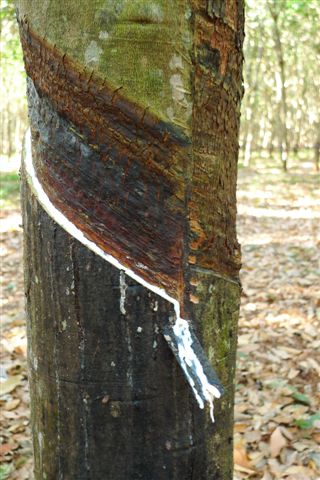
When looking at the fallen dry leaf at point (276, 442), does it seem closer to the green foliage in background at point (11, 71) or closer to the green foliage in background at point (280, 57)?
the green foliage in background at point (11, 71)

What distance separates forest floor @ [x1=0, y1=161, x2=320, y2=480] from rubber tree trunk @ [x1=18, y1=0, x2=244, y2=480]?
1.81 feet

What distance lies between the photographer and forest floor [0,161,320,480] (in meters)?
2.87

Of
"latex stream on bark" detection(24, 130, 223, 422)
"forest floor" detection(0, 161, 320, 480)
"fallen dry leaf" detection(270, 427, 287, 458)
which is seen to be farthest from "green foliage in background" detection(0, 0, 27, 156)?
"latex stream on bark" detection(24, 130, 223, 422)

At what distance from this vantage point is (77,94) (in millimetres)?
1072

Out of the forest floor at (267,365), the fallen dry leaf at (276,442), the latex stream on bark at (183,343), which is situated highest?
the latex stream on bark at (183,343)

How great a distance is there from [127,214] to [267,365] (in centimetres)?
326

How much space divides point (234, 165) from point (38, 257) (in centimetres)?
51

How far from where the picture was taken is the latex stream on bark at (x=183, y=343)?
1.12 meters

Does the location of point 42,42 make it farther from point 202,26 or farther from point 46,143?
point 202,26

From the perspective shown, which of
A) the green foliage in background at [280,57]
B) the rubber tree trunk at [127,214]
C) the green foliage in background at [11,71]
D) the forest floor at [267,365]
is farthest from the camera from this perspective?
the green foliage in background at [280,57]

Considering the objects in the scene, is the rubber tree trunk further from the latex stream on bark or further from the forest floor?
the forest floor

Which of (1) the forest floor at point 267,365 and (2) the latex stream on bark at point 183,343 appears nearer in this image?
(2) the latex stream on bark at point 183,343

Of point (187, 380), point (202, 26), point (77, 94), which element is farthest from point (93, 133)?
point (187, 380)

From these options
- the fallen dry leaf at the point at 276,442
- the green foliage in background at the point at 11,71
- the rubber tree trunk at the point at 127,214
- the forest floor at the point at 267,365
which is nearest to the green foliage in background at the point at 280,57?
the green foliage in background at the point at 11,71
